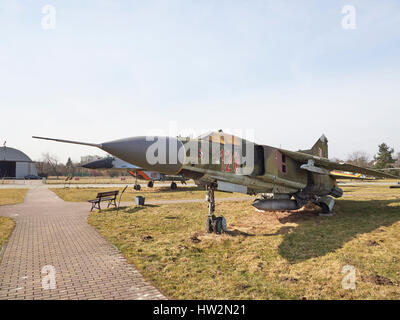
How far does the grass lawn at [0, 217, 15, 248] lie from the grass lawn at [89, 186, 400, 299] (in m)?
2.95

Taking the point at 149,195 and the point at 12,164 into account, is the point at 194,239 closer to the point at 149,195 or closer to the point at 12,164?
the point at 149,195

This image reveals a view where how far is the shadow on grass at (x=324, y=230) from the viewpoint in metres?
6.61

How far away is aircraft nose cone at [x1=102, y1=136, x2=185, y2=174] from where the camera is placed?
5.71 metres

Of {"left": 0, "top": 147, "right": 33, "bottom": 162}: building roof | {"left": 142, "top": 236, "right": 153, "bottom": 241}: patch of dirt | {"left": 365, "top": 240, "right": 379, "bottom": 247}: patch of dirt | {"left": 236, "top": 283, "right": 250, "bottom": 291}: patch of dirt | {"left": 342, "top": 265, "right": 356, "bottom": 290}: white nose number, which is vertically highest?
{"left": 0, "top": 147, "right": 33, "bottom": 162}: building roof

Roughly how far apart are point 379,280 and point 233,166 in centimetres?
452

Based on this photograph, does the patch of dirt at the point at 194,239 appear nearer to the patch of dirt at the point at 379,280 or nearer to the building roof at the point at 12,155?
the patch of dirt at the point at 379,280

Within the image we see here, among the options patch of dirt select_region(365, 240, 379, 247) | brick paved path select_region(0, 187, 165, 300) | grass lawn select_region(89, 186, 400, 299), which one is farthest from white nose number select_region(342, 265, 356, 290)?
brick paved path select_region(0, 187, 165, 300)

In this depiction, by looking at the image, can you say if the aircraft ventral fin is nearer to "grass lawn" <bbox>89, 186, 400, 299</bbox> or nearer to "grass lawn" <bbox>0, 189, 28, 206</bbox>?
"grass lawn" <bbox>89, 186, 400, 299</bbox>

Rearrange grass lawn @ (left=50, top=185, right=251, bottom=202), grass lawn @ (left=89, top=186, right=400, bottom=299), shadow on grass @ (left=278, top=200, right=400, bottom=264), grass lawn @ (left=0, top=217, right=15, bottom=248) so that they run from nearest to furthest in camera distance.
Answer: grass lawn @ (left=89, top=186, right=400, bottom=299) < shadow on grass @ (left=278, top=200, right=400, bottom=264) < grass lawn @ (left=0, top=217, right=15, bottom=248) < grass lawn @ (left=50, top=185, right=251, bottom=202)

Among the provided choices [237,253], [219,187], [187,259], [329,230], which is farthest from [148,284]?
[329,230]

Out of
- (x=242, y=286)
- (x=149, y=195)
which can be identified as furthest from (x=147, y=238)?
(x=149, y=195)

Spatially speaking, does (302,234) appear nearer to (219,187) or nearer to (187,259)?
(219,187)

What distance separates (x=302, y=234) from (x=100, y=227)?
24.9 ft

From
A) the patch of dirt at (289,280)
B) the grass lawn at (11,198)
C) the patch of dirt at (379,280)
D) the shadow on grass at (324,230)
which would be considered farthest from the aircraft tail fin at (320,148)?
the grass lawn at (11,198)
